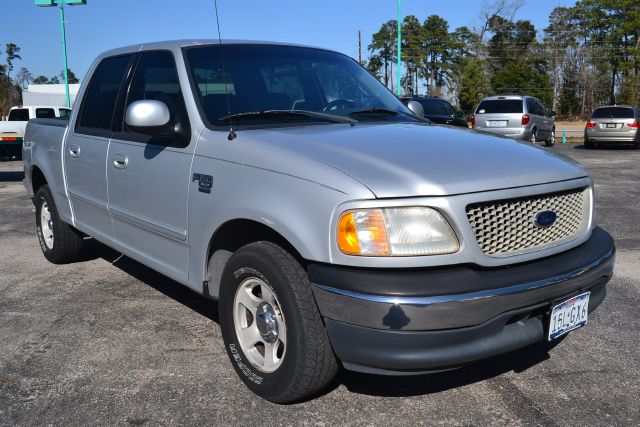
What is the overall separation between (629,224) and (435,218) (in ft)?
20.0

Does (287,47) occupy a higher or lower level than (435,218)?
higher

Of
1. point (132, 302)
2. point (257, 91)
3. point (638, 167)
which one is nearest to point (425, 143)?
point (257, 91)

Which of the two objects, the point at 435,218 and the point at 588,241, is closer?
the point at 435,218

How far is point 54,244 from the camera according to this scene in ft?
19.0

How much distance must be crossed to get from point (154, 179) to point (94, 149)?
1043 mm

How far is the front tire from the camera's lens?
9.12 ft

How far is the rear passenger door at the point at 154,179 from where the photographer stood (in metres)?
3.64

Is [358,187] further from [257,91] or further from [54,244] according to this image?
[54,244]

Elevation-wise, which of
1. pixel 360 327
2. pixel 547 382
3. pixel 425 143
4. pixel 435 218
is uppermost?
pixel 425 143

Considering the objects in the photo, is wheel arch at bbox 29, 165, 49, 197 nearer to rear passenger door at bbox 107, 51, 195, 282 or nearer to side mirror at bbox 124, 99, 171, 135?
rear passenger door at bbox 107, 51, 195, 282

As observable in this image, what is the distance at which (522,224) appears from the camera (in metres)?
2.90

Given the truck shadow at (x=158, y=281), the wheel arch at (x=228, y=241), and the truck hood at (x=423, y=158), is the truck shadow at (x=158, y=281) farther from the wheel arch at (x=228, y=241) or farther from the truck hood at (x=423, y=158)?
the truck hood at (x=423, y=158)

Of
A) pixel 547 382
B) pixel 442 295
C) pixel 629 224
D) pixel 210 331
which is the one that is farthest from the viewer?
pixel 629 224

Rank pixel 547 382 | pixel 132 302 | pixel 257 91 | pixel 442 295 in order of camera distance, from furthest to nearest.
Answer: pixel 132 302 < pixel 257 91 < pixel 547 382 < pixel 442 295
